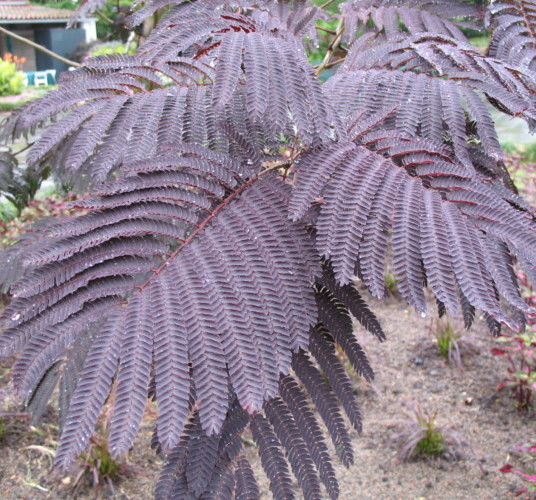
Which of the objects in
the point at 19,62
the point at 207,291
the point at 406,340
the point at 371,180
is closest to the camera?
the point at 207,291

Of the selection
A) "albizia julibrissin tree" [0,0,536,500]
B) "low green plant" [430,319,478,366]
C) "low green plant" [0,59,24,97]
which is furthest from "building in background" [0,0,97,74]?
"albizia julibrissin tree" [0,0,536,500]

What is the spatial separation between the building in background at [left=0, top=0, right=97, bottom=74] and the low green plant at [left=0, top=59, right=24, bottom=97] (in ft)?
4.29

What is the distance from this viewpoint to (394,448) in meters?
2.69

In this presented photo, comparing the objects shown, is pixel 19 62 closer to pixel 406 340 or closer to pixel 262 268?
pixel 406 340

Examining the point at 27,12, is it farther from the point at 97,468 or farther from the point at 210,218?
the point at 210,218

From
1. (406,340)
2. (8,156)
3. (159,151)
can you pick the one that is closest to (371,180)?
(159,151)

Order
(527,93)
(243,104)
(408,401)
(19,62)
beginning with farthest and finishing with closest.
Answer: (19,62), (408,401), (527,93), (243,104)

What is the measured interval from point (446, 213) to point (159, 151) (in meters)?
0.44

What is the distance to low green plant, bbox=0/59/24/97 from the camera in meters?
13.8

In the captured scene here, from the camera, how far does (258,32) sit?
952mm

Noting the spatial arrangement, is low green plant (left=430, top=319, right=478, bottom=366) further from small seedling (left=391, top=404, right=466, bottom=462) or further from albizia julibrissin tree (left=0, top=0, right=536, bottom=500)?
albizia julibrissin tree (left=0, top=0, right=536, bottom=500)

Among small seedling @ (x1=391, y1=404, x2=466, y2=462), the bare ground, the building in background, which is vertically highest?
small seedling @ (x1=391, y1=404, x2=466, y2=462)

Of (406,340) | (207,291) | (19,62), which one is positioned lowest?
(19,62)

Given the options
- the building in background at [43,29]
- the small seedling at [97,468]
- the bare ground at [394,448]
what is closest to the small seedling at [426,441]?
the bare ground at [394,448]
